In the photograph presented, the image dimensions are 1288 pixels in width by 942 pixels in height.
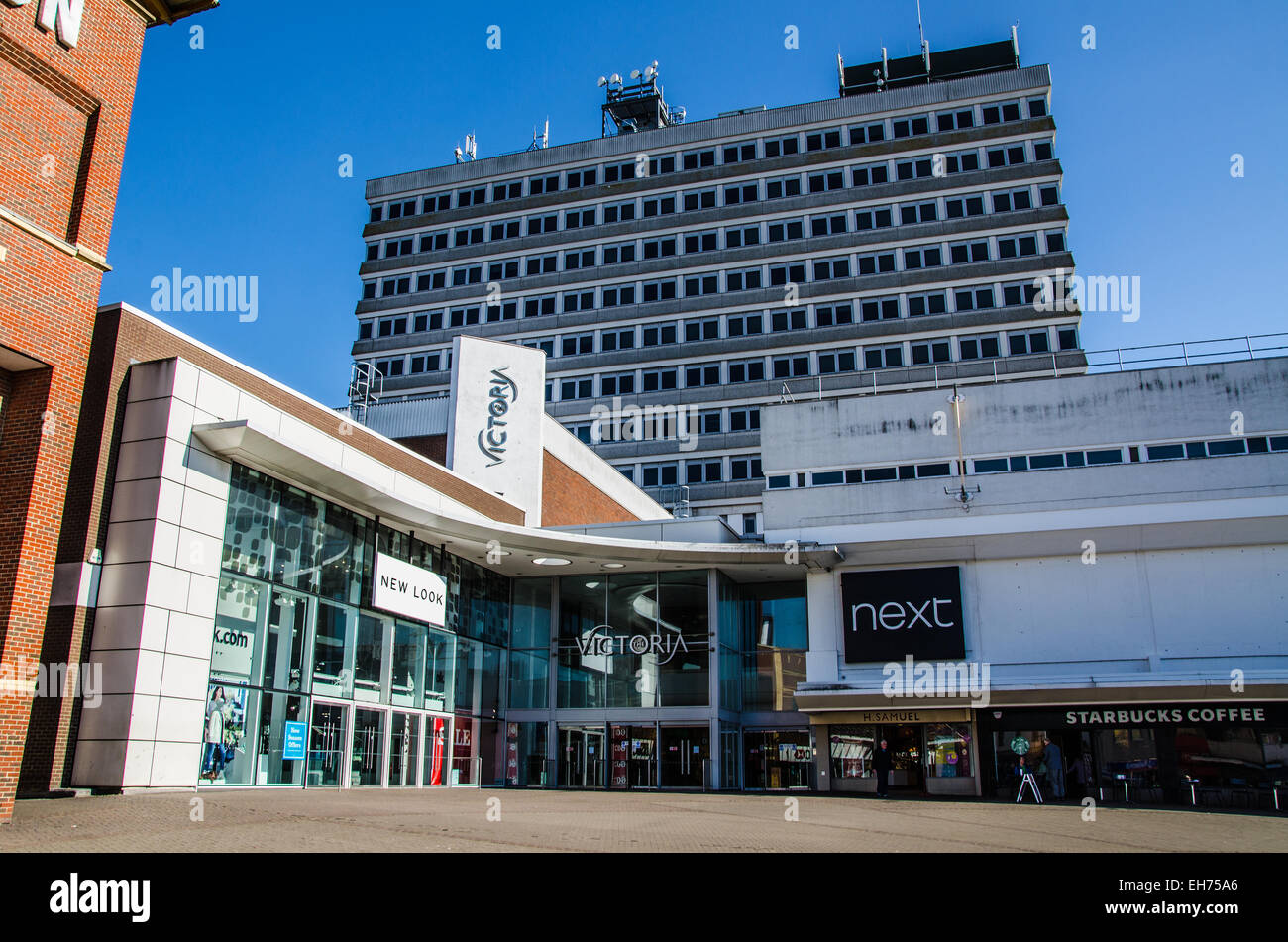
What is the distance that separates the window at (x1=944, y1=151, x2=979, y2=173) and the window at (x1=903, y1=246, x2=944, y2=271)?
16.2ft

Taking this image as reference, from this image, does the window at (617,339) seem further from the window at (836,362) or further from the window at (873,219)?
the window at (873,219)

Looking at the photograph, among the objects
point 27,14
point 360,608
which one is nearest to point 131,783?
point 360,608

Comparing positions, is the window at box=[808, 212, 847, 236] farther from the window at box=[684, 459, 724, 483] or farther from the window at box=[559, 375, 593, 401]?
the window at box=[559, 375, 593, 401]

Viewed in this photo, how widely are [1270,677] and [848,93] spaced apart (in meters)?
53.8

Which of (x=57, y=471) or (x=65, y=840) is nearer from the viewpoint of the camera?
(x=65, y=840)

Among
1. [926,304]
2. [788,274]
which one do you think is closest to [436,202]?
[788,274]

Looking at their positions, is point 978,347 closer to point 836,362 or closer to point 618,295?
point 836,362

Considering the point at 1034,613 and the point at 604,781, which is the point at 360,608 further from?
the point at 1034,613

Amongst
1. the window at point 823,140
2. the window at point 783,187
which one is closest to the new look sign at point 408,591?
the window at point 783,187

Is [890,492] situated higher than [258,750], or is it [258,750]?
[890,492]

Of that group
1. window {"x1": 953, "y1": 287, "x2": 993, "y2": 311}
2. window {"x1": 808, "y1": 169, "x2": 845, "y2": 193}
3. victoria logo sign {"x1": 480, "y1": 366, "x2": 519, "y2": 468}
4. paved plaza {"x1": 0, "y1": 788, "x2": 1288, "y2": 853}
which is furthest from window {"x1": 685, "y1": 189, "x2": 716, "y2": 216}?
paved plaza {"x1": 0, "y1": 788, "x2": 1288, "y2": 853}

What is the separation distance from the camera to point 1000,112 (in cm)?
5922

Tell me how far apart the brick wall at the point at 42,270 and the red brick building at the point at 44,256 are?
14 mm

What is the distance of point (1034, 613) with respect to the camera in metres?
29.0
